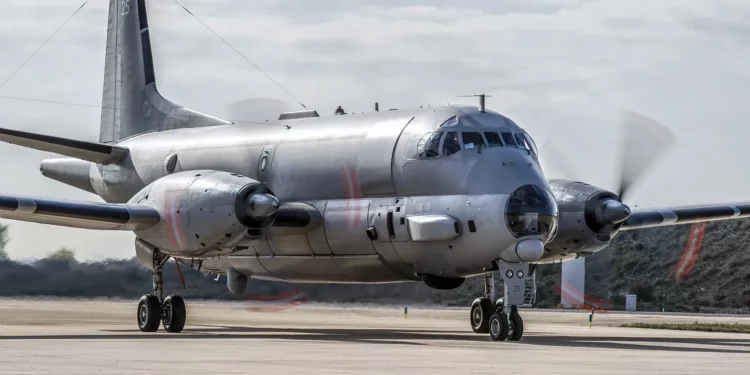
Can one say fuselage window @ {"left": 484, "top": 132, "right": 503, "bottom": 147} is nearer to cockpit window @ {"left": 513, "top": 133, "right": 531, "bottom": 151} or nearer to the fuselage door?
cockpit window @ {"left": 513, "top": 133, "right": 531, "bottom": 151}

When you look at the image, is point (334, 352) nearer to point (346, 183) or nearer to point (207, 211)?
point (207, 211)

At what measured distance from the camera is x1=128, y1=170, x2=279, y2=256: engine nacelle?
23375 mm

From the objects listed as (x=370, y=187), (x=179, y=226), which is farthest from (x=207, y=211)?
(x=370, y=187)

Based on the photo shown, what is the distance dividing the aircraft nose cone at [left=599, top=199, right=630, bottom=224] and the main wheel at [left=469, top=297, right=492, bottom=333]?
3168 millimetres

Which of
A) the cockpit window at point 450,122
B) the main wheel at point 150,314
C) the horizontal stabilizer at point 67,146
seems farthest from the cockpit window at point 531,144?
the horizontal stabilizer at point 67,146

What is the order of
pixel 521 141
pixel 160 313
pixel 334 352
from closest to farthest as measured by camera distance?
pixel 334 352
pixel 521 141
pixel 160 313

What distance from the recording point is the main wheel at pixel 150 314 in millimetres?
25484

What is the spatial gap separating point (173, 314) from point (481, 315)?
6.74 metres

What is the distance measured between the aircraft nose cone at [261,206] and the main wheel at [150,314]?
12.1 feet

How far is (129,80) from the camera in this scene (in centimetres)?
3366

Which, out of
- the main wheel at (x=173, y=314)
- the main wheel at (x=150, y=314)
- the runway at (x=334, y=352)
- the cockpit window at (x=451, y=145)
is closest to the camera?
the runway at (x=334, y=352)

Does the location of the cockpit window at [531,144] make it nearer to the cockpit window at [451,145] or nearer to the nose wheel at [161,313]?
the cockpit window at [451,145]

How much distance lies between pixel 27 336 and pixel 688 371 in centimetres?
1279

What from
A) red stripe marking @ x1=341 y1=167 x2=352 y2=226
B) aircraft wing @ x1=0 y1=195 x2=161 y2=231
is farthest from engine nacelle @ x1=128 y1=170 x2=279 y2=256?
red stripe marking @ x1=341 y1=167 x2=352 y2=226
